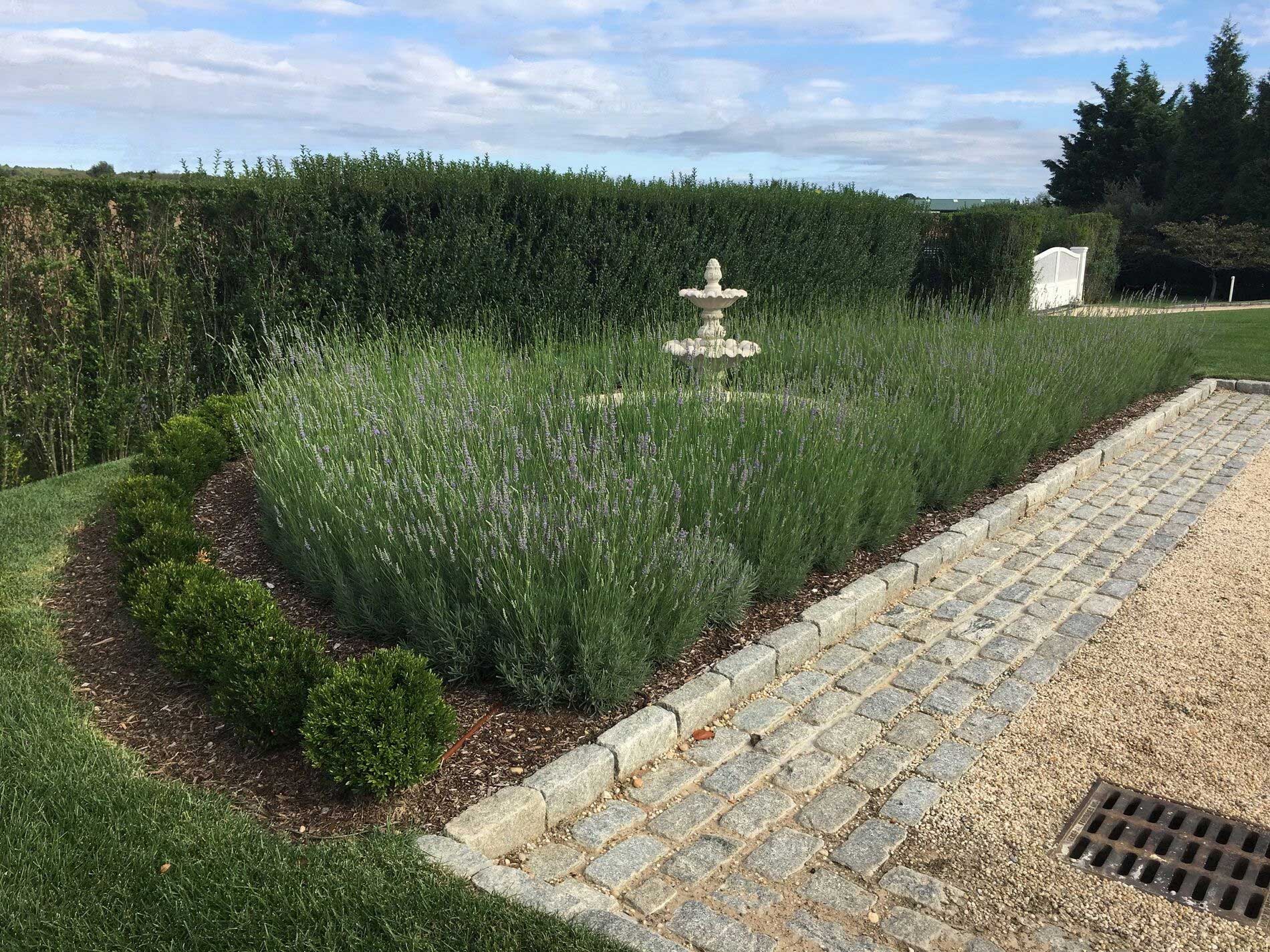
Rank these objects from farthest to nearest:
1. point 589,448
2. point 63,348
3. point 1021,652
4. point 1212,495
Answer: point 63,348 < point 1212,495 < point 589,448 < point 1021,652

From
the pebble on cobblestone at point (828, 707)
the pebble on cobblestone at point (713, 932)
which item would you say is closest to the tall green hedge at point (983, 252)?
the pebble on cobblestone at point (828, 707)

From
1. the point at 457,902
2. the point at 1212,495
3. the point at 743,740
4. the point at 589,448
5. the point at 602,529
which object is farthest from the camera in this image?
the point at 1212,495

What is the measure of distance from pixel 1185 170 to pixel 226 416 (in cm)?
3064

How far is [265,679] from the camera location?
3232mm

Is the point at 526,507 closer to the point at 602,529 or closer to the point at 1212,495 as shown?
the point at 602,529

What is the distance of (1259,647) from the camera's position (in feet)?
14.2

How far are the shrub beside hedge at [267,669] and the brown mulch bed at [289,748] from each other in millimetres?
104

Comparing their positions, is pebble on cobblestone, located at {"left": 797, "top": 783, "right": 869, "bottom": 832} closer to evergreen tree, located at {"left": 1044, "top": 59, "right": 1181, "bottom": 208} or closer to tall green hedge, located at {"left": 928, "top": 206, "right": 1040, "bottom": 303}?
tall green hedge, located at {"left": 928, "top": 206, "right": 1040, "bottom": 303}

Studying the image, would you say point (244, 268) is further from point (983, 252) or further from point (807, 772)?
point (983, 252)

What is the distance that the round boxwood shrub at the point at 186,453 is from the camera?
5.83 m

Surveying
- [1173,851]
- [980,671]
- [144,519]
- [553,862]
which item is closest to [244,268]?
[144,519]

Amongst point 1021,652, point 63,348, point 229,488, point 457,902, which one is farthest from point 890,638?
point 63,348

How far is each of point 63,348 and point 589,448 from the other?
197 inches

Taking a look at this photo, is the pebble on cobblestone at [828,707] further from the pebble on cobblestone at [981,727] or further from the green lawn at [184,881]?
the green lawn at [184,881]
